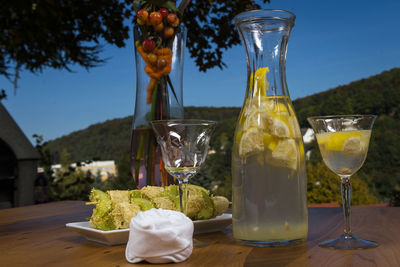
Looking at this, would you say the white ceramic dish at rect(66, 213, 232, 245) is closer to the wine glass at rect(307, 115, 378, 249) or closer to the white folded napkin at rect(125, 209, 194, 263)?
the white folded napkin at rect(125, 209, 194, 263)

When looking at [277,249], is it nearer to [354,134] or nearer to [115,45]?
[354,134]

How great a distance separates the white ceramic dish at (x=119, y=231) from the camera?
31.4 inches

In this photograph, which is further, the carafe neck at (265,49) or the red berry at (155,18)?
the red berry at (155,18)

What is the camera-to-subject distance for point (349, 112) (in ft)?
19.0

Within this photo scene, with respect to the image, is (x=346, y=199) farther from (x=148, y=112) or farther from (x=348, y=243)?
(x=148, y=112)

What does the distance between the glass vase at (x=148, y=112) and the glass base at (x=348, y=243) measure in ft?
1.74

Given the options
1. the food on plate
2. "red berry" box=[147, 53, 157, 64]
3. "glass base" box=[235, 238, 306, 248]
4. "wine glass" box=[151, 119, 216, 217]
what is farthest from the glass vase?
"glass base" box=[235, 238, 306, 248]

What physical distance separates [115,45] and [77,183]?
1.89m

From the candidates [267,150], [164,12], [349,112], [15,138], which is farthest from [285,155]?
[349,112]

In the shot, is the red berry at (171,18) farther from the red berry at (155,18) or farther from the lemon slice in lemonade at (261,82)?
the lemon slice in lemonade at (261,82)

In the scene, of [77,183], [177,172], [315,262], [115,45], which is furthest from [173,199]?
[77,183]

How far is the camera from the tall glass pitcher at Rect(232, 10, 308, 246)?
74 centimetres

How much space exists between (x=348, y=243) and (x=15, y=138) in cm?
464

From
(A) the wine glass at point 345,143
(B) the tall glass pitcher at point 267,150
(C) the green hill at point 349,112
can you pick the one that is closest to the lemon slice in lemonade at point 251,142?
(B) the tall glass pitcher at point 267,150
